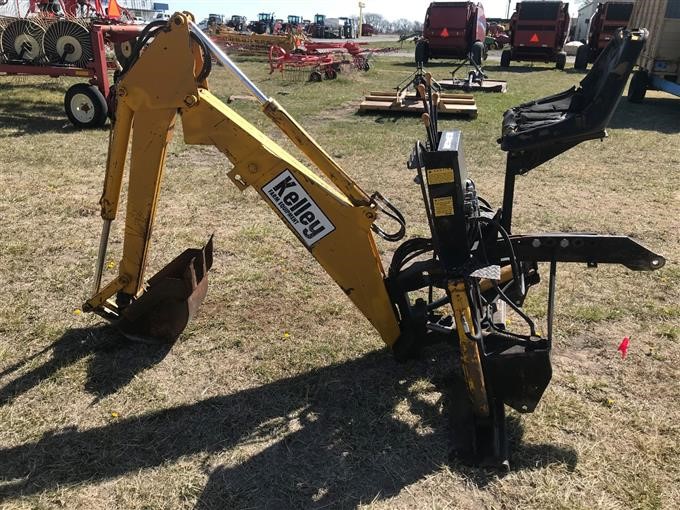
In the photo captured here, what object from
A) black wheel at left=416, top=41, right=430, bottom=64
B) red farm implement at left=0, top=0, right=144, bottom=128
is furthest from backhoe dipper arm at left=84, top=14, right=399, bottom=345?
black wheel at left=416, top=41, right=430, bottom=64

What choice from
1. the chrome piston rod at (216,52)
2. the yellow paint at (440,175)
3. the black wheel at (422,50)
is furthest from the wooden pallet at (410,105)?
the yellow paint at (440,175)

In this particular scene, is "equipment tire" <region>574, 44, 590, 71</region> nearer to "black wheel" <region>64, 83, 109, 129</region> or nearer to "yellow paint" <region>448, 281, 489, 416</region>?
"black wheel" <region>64, 83, 109, 129</region>

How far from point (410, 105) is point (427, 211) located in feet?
31.0

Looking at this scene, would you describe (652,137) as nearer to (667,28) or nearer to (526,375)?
(667,28)

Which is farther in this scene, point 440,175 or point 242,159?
point 242,159

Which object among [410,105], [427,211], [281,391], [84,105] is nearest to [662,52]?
[410,105]

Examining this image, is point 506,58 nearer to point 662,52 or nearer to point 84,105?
point 662,52

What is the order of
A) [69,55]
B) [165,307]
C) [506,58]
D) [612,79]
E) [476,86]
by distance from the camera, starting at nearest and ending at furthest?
1. [612,79]
2. [165,307]
3. [69,55]
4. [476,86]
5. [506,58]

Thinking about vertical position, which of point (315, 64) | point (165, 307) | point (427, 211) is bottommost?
point (165, 307)

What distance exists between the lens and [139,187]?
3.04m

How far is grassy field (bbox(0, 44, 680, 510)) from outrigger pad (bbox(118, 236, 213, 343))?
0.37ft

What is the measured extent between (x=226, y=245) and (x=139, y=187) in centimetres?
198

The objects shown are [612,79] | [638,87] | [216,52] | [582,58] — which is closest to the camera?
→ [612,79]

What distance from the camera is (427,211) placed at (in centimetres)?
256
